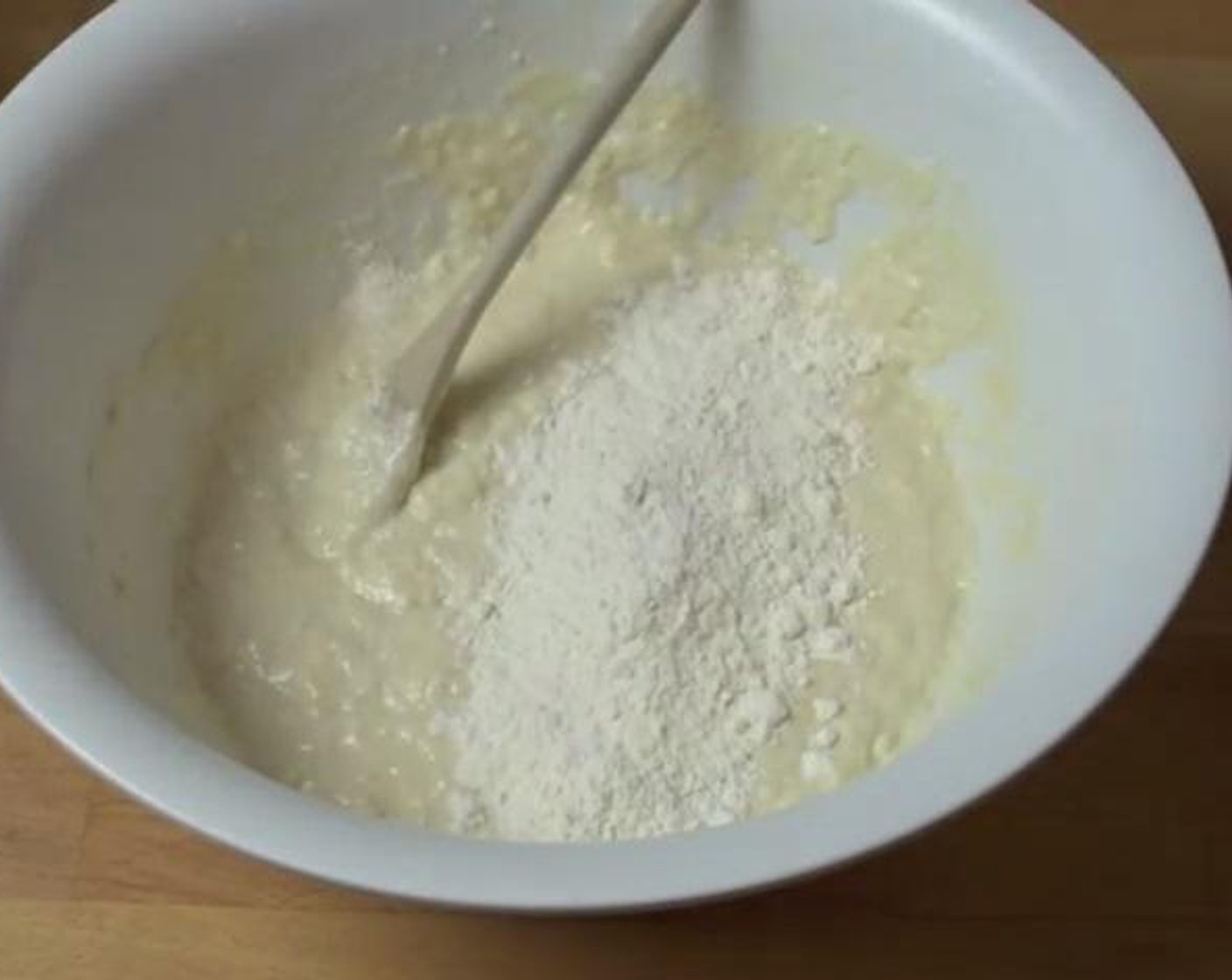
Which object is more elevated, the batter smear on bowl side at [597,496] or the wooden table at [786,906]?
the batter smear on bowl side at [597,496]

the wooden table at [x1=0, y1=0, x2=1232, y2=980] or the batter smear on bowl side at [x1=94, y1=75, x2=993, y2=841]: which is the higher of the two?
the batter smear on bowl side at [x1=94, y1=75, x2=993, y2=841]

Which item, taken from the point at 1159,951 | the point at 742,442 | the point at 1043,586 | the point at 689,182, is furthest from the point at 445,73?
the point at 1159,951

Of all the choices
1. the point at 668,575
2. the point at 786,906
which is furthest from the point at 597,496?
the point at 786,906

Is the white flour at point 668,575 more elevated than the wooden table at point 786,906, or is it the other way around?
the white flour at point 668,575

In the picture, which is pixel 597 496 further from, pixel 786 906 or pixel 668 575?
pixel 786 906

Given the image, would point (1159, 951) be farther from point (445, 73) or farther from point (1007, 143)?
point (445, 73)
